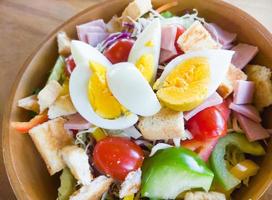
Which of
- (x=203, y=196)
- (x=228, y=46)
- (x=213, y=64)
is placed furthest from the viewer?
(x=228, y=46)

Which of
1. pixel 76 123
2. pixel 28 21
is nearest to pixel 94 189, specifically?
pixel 76 123

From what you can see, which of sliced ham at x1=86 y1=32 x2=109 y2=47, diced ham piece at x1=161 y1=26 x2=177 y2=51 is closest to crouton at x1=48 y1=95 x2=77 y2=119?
sliced ham at x1=86 y1=32 x2=109 y2=47

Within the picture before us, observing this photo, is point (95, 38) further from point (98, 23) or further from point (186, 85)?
point (186, 85)

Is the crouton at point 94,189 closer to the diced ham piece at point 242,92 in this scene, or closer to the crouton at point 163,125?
the crouton at point 163,125

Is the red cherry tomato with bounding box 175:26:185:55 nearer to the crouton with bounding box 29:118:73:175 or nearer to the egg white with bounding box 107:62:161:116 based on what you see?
the egg white with bounding box 107:62:161:116

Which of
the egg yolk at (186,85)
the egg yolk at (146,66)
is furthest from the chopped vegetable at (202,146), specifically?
the egg yolk at (146,66)

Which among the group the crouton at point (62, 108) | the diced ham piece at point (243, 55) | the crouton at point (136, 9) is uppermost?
the crouton at point (136, 9)

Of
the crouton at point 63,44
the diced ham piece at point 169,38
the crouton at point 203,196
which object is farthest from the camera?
the crouton at point 63,44

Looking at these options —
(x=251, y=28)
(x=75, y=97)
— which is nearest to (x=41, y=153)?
(x=75, y=97)
